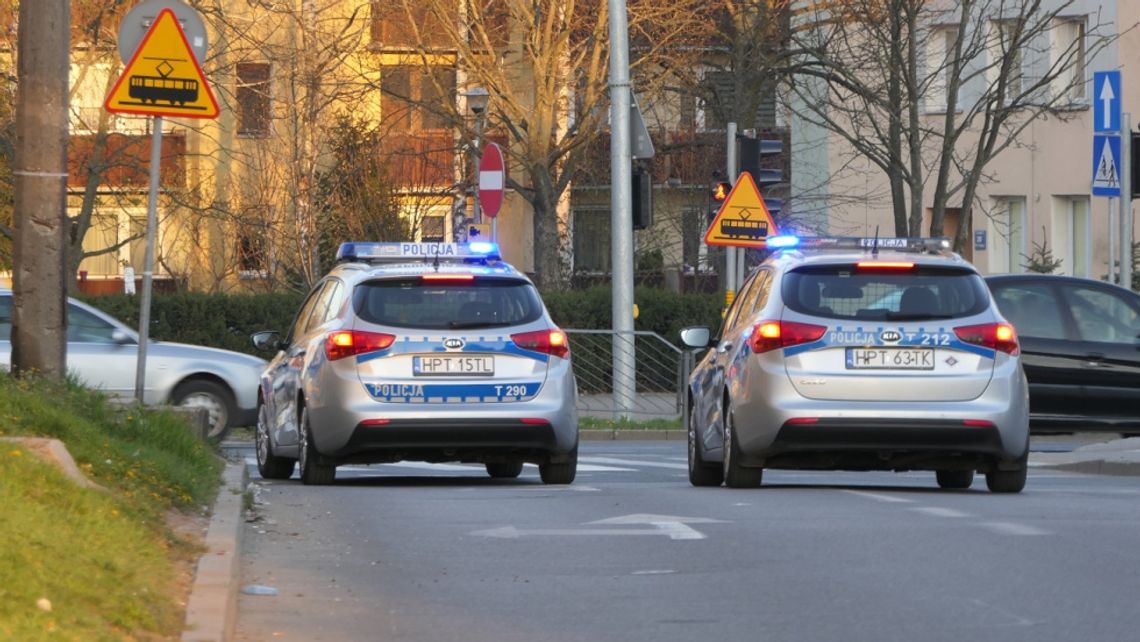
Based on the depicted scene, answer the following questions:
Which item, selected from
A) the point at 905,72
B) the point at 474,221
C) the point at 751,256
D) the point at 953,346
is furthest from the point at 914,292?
the point at 751,256

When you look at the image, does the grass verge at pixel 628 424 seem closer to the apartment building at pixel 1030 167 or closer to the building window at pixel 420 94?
the building window at pixel 420 94

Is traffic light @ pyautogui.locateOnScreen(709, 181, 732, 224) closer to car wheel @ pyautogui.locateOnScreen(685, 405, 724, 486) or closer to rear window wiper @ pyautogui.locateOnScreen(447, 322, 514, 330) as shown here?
car wheel @ pyautogui.locateOnScreen(685, 405, 724, 486)

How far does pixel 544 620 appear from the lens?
8406 millimetres

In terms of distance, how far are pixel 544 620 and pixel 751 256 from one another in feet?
138

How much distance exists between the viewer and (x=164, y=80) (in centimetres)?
1505

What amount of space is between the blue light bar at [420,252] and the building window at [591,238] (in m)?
42.5

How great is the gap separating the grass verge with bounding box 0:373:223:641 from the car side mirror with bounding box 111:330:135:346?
7.25 m

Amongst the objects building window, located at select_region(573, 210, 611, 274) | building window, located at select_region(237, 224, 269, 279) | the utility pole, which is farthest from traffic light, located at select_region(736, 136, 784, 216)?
building window, located at select_region(573, 210, 611, 274)

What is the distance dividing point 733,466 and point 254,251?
2451cm

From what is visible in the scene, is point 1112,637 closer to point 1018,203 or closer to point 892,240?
point 892,240

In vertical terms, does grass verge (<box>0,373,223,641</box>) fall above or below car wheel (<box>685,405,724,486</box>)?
above

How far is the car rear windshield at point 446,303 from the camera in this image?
1476cm

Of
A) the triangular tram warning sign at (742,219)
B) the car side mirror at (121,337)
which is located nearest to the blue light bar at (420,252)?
the car side mirror at (121,337)

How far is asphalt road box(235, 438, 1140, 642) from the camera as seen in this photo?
325 inches
